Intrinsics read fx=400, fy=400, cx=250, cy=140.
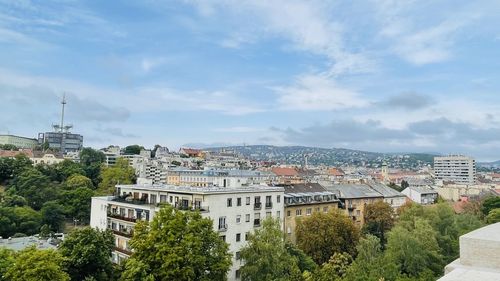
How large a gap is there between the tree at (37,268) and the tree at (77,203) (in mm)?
57658

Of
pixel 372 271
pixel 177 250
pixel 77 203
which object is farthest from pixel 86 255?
pixel 77 203

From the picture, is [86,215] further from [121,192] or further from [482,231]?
[482,231]

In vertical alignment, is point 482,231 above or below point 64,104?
below

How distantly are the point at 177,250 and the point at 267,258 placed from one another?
27.5ft

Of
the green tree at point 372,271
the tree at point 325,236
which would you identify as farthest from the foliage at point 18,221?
the green tree at point 372,271

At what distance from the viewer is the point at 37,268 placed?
2486 centimetres

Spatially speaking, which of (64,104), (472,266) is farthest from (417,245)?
(64,104)

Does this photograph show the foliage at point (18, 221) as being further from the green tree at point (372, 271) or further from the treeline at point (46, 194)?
the green tree at point (372, 271)

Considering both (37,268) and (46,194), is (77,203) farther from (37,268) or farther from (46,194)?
(37,268)

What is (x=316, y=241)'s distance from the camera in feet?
154

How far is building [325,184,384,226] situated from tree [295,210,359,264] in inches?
629

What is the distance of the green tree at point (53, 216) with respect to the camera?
74044 mm

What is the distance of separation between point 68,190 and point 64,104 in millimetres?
117089

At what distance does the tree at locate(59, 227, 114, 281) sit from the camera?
29.0 metres
